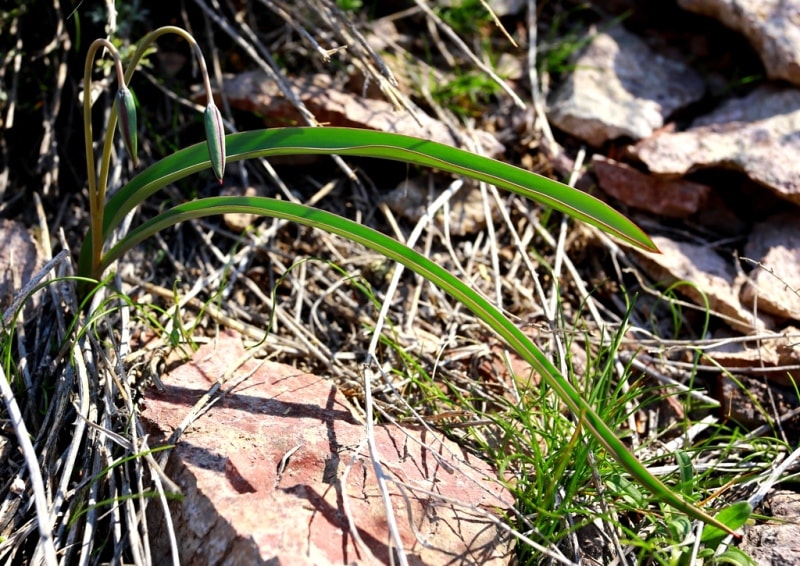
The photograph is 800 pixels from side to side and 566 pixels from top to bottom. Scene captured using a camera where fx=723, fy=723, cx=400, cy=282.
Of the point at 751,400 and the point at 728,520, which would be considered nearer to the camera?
the point at 728,520

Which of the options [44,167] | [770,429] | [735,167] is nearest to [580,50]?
[735,167]

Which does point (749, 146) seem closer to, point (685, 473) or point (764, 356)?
point (764, 356)

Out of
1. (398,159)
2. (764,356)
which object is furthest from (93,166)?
(764,356)

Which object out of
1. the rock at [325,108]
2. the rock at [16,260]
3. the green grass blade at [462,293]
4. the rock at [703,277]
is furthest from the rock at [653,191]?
the rock at [16,260]

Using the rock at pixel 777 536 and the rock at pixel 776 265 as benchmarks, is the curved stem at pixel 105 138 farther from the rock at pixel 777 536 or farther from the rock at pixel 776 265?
the rock at pixel 776 265

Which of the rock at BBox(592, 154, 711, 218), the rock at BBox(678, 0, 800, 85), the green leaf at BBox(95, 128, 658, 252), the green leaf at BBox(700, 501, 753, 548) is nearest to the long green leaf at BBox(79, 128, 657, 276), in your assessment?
the green leaf at BBox(95, 128, 658, 252)

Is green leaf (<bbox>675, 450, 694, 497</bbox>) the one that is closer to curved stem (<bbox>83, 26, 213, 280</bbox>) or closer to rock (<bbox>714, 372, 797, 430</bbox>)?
rock (<bbox>714, 372, 797, 430</bbox>)

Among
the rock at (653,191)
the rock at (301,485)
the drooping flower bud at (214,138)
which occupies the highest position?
the drooping flower bud at (214,138)
